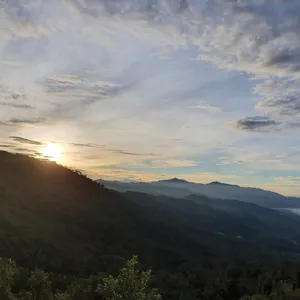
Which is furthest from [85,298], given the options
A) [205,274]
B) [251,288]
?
[205,274]

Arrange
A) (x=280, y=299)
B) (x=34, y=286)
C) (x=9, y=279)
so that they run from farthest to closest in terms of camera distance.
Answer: (x=280, y=299)
(x=34, y=286)
(x=9, y=279)

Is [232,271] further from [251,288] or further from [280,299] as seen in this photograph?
[280,299]

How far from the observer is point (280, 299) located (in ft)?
194

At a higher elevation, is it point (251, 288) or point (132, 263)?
point (132, 263)

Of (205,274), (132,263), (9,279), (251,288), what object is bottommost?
(205,274)

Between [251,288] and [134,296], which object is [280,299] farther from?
[251,288]

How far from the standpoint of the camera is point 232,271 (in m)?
160

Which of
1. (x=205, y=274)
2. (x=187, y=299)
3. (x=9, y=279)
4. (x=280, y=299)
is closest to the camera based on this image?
(x=9, y=279)

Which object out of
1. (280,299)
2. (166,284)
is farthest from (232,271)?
(280,299)

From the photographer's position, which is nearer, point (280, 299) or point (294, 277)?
point (280, 299)

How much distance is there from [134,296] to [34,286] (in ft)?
101

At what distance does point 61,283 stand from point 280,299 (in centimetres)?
8123

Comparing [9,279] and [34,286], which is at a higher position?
[9,279]

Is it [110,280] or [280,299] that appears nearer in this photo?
[110,280]
